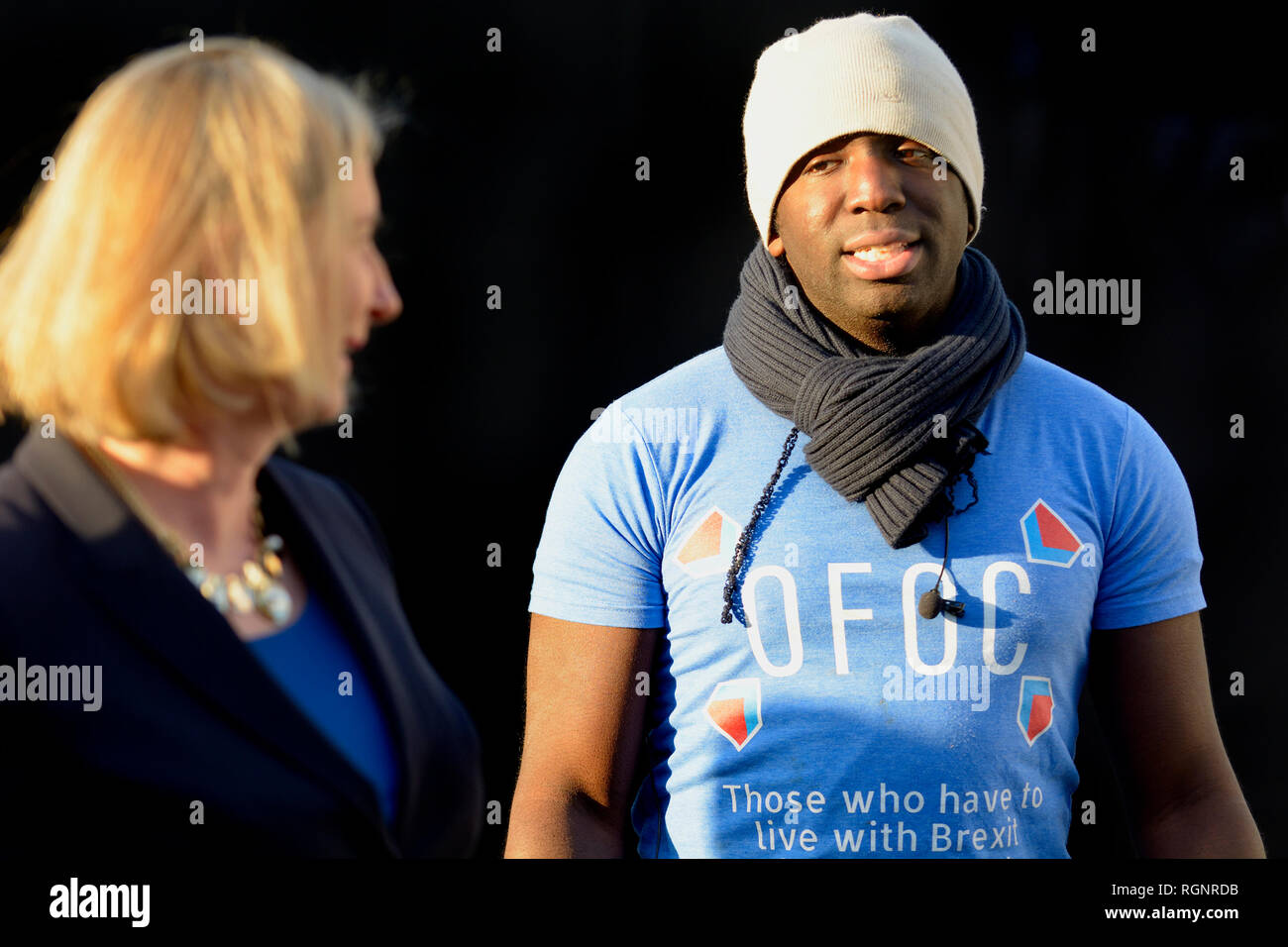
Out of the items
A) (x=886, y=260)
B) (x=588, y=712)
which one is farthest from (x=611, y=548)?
(x=886, y=260)

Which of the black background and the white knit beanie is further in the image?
the black background

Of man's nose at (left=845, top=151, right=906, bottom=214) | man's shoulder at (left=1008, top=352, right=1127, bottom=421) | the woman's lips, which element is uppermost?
man's nose at (left=845, top=151, right=906, bottom=214)

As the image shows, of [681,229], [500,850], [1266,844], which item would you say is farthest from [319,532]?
[1266,844]

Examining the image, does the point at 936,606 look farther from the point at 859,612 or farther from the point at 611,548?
the point at 611,548

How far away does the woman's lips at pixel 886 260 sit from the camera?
2137mm

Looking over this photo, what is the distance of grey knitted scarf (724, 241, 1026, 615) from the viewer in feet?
6.89

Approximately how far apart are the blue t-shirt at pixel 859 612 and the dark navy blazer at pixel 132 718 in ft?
2.01

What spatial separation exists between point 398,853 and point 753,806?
601 millimetres

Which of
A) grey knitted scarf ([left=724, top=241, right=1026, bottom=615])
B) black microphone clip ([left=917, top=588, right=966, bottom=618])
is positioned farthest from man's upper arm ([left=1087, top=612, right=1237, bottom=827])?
grey knitted scarf ([left=724, top=241, right=1026, bottom=615])

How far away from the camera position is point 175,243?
1.59 meters

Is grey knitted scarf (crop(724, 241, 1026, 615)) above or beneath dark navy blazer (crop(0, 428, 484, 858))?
above

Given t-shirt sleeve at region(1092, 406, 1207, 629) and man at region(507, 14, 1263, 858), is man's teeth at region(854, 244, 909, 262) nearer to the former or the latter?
man at region(507, 14, 1263, 858)

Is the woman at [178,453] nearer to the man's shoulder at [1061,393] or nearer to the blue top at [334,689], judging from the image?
the blue top at [334,689]

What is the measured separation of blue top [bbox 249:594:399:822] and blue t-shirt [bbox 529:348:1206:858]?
47 cm
